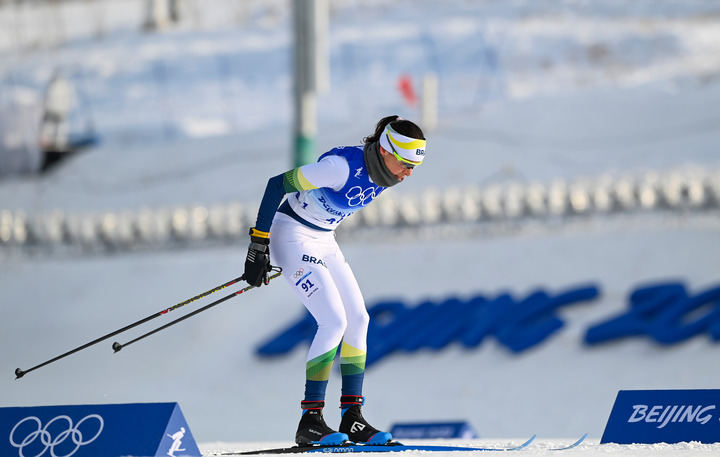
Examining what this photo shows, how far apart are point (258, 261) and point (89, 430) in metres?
1.06

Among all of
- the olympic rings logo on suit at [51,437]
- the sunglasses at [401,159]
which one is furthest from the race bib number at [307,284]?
the olympic rings logo on suit at [51,437]

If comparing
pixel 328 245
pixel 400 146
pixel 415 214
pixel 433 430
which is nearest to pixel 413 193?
pixel 415 214

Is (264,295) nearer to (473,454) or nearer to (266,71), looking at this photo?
(473,454)

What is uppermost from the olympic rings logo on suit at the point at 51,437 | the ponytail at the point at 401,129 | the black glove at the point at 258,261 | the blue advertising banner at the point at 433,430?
the ponytail at the point at 401,129

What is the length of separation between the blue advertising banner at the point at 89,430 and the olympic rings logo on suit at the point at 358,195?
1241mm

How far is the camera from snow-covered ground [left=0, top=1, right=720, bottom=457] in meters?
11.2

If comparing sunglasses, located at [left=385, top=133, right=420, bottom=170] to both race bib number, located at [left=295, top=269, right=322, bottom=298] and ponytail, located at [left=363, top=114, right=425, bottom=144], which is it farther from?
race bib number, located at [left=295, top=269, right=322, bottom=298]

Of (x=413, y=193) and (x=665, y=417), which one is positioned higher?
(x=665, y=417)

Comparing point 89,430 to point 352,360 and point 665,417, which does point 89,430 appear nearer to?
point 352,360

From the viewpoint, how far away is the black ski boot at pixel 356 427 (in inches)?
200

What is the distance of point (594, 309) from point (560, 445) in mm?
6798

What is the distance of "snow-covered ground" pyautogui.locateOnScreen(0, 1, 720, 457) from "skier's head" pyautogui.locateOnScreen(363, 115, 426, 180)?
1521 mm

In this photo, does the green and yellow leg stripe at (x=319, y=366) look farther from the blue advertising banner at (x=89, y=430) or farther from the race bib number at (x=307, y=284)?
the blue advertising banner at (x=89, y=430)

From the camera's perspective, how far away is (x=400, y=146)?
4.93 metres
